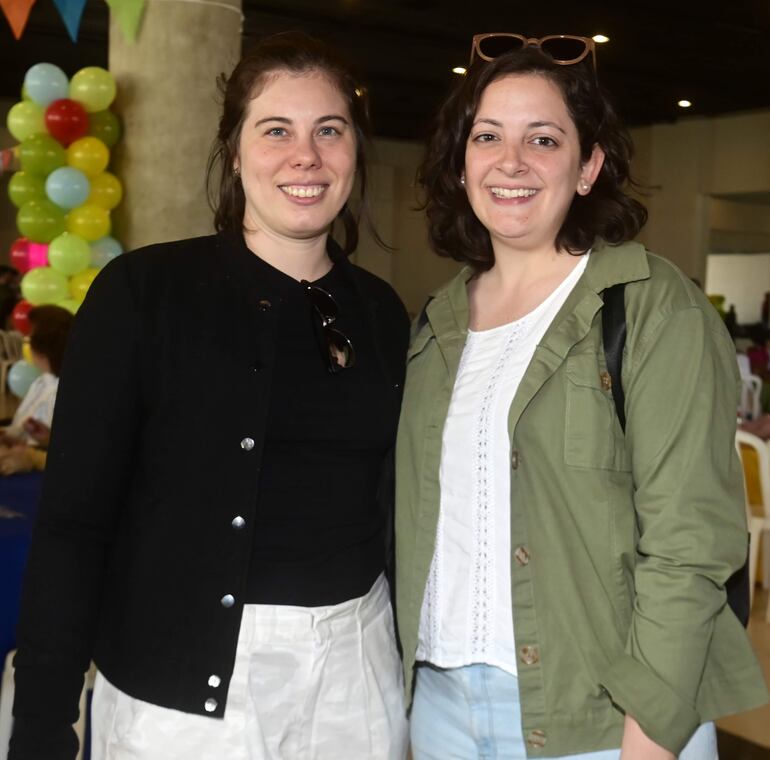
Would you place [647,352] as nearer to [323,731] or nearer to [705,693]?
[705,693]

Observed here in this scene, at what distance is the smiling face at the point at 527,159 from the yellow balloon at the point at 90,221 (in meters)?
3.79

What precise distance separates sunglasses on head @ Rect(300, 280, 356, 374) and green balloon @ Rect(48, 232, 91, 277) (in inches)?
145

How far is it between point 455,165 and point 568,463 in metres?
0.67

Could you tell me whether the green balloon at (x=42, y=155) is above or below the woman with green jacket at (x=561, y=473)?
above

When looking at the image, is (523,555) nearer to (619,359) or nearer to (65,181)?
(619,359)

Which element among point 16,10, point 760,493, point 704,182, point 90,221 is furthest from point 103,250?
point 704,182

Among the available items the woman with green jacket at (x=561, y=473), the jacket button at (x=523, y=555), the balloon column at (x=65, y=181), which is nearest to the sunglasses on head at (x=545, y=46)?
the woman with green jacket at (x=561, y=473)

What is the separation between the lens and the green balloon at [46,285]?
5301mm

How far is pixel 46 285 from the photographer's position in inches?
209

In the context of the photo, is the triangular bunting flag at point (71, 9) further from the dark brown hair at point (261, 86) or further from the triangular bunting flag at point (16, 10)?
the dark brown hair at point (261, 86)

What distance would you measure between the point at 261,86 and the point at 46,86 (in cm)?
413

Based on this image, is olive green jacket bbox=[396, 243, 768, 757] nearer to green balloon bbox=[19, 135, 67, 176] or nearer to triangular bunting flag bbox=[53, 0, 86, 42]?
triangular bunting flag bbox=[53, 0, 86, 42]

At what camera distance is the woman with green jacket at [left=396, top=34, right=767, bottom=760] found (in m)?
1.45

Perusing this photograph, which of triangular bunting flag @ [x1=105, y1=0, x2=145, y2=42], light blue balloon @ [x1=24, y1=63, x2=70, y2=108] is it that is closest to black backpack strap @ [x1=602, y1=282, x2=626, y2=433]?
triangular bunting flag @ [x1=105, y1=0, x2=145, y2=42]
